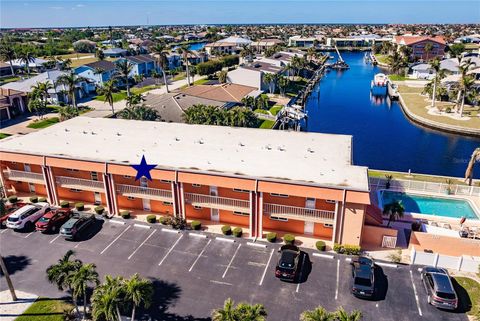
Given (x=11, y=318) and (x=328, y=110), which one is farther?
(x=328, y=110)

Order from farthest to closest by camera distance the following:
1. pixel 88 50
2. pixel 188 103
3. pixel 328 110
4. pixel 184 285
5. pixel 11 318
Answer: pixel 88 50
pixel 328 110
pixel 188 103
pixel 184 285
pixel 11 318

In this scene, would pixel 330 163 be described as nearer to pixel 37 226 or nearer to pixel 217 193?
pixel 217 193

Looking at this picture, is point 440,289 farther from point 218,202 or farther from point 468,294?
point 218,202

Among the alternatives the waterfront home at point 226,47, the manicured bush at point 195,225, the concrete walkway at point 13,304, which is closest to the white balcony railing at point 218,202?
the manicured bush at point 195,225

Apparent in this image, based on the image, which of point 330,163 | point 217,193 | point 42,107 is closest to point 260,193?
point 217,193

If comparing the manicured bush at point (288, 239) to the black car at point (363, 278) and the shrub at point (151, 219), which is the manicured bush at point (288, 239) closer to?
the black car at point (363, 278)

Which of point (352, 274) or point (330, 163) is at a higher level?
point (330, 163)

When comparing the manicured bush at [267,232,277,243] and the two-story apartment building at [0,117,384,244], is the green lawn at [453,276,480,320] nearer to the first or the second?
the two-story apartment building at [0,117,384,244]
